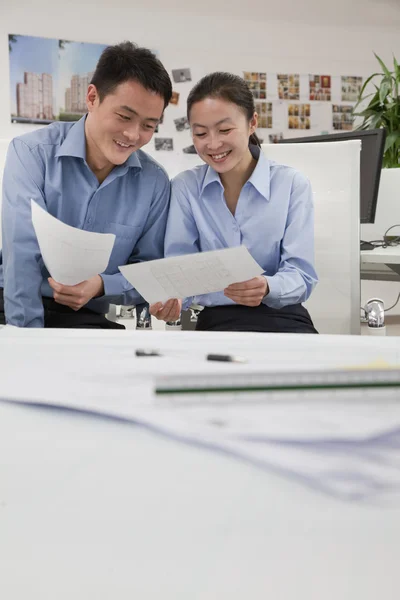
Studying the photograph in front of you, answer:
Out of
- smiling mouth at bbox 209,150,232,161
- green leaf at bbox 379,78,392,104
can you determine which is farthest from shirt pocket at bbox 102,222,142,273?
green leaf at bbox 379,78,392,104

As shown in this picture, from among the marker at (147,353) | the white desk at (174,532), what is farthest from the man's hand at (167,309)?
the white desk at (174,532)

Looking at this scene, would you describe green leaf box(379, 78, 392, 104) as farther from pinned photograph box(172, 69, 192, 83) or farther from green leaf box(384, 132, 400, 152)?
pinned photograph box(172, 69, 192, 83)

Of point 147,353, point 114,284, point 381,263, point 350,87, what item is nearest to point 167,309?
point 114,284

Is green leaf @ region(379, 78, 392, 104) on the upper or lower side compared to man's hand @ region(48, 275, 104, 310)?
upper

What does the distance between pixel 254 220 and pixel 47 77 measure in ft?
8.20

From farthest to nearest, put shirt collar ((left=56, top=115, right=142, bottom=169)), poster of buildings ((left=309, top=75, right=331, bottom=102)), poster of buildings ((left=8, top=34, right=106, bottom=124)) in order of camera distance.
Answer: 1. poster of buildings ((left=309, top=75, right=331, bottom=102))
2. poster of buildings ((left=8, top=34, right=106, bottom=124))
3. shirt collar ((left=56, top=115, right=142, bottom=169))

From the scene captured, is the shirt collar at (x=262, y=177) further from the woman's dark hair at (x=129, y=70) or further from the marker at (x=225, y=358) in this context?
the marker at (x=225, y=358)

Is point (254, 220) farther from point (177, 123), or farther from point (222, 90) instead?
point (177, 123)

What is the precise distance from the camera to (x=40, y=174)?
5.04 ft

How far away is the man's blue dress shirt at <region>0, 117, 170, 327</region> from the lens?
143cm

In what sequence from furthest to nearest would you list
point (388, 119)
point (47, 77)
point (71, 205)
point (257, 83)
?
point (257, 83) → point (47, 77) → point (388, 119) → point (71, 205)

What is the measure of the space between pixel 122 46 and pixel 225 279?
79 centimetres

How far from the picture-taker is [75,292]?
4.45 ft

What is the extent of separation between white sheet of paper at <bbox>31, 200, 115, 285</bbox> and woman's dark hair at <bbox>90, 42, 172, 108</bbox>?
541 mm
